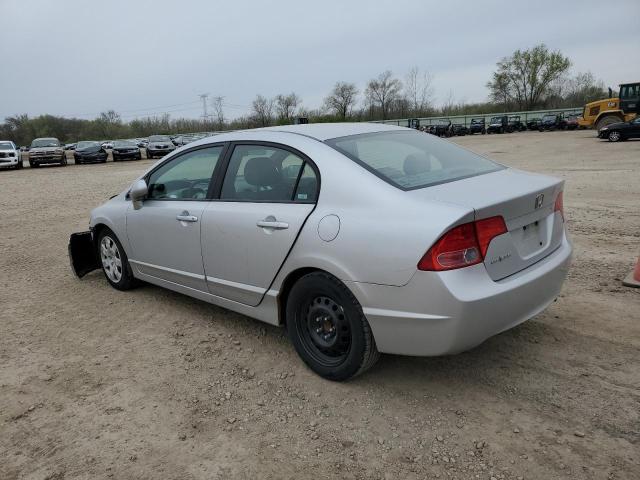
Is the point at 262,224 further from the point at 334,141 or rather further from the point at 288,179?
the point at 334,141

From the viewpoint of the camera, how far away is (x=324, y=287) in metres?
2.96

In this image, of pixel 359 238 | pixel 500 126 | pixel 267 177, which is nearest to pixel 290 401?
pixel 359 238

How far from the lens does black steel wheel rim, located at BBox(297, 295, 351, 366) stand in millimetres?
2994

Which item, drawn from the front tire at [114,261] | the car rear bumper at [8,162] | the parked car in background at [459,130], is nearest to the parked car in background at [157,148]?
the car rear bumper at [8,162]

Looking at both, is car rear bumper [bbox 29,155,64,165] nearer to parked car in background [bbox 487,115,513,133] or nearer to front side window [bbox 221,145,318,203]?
front side window [bbox 221,145,318,203]

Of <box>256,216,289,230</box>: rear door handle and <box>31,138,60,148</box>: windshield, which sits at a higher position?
<box>31,138,60,148</box>: windshield

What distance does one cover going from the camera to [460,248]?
2547 millimetres

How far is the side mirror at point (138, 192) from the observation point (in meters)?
4.27

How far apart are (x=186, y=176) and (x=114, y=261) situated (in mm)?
1506

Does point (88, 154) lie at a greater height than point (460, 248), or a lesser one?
greater

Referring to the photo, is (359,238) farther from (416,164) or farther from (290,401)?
(290,401)

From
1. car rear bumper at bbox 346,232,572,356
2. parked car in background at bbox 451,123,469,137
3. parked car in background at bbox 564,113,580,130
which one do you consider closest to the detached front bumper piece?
car rear bumper at bbox 346,232,572,356

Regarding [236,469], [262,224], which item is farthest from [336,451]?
[262,224]

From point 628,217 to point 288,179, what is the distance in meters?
6.10
